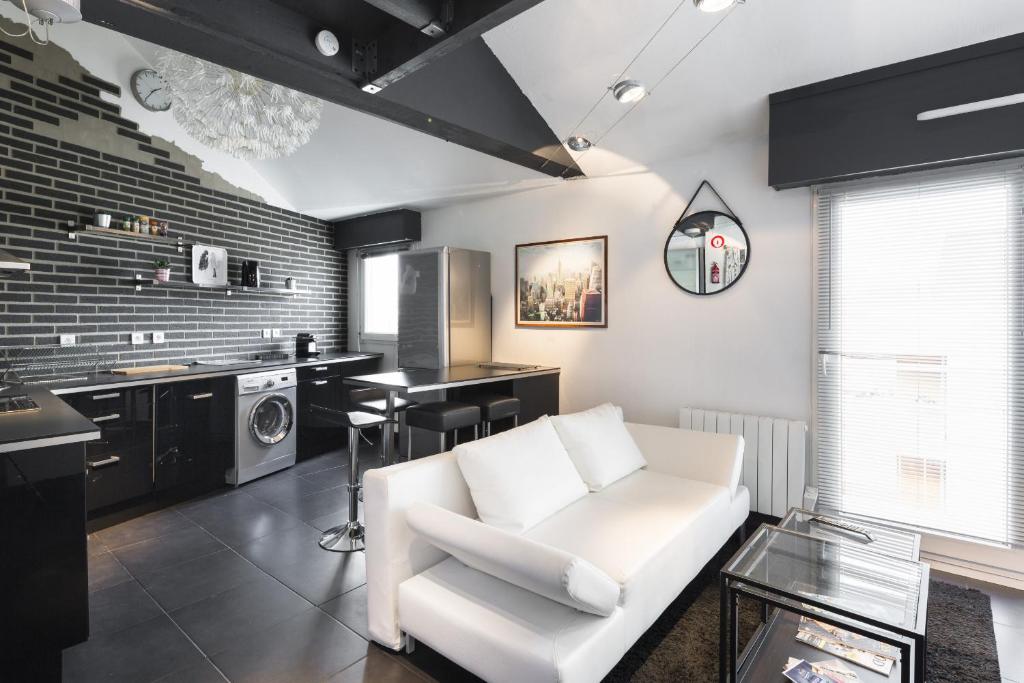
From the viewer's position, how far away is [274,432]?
441 cm

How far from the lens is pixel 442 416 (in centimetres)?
314

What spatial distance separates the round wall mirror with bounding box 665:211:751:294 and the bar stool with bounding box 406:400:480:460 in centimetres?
182

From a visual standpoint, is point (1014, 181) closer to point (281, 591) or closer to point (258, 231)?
point (281, 591)

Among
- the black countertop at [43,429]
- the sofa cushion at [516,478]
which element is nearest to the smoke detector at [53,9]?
the black countertop at [43,429]

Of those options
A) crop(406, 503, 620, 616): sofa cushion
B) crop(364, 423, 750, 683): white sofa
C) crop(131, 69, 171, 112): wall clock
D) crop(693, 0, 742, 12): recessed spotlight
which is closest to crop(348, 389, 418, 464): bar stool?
crop(364, 423, 750, 683): white sofa

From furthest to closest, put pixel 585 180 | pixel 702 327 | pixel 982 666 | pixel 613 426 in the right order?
pixel 585 180
pixel 702 327
pixel 613 426
pixel 982 666

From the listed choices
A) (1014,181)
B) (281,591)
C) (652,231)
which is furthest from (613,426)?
(1014,181)

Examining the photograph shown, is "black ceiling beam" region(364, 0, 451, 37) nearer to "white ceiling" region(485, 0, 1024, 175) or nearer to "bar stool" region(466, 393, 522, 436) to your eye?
"white ceiling" region(485, 0, 1024, 175)

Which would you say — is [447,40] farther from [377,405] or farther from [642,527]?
[642,527]

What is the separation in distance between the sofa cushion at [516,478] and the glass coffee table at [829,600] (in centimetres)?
80

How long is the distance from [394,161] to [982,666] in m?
4.66

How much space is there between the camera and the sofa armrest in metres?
2.90

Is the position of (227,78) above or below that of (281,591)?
above

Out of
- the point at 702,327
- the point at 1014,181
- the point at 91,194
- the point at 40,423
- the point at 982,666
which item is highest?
the point at 91,194
